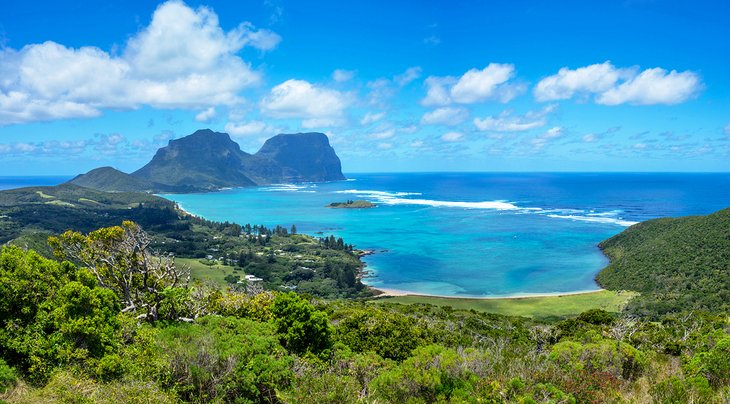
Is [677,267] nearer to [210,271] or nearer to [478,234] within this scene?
[478,234]

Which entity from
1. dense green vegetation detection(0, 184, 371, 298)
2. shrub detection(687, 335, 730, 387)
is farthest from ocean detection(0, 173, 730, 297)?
shrub detection(687, 335, 730, 387)

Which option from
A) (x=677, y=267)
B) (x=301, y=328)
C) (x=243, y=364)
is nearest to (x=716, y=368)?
(x=301, y=328)

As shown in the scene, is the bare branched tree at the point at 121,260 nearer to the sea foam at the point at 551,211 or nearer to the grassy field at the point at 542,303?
the grassy field at the point at 542,303

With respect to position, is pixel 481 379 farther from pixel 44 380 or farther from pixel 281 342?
pixel 44 380

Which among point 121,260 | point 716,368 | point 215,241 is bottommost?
point 215,241

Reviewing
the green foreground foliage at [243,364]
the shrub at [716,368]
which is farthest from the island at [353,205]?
the shrub at [716,368]

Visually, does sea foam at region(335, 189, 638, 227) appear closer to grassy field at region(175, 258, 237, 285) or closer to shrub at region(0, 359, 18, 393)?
grassy field at region(175, 258, 237, 285)
